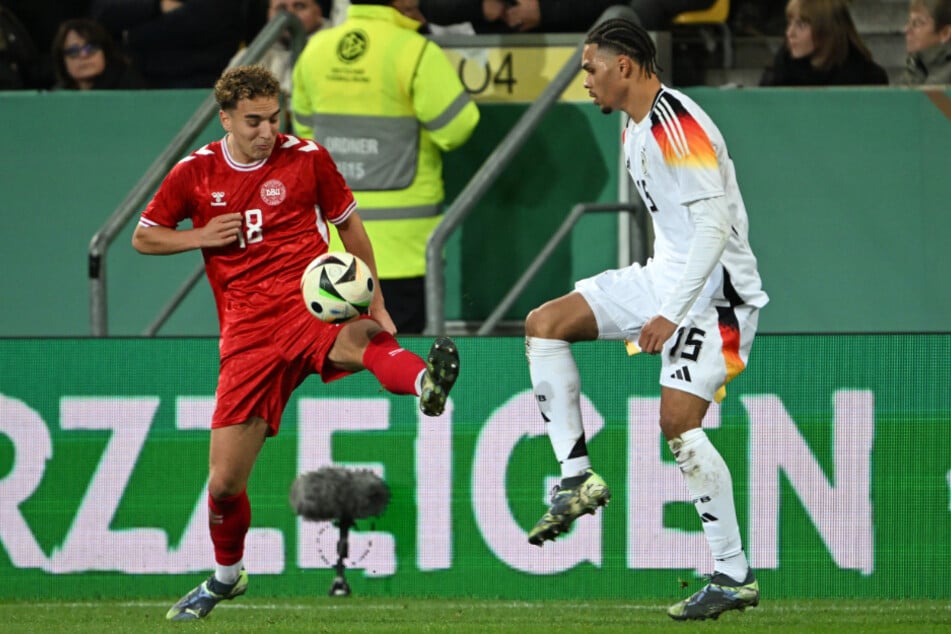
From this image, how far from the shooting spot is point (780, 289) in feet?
33.2

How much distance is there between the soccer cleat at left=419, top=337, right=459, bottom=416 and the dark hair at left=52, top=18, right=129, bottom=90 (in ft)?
16.8

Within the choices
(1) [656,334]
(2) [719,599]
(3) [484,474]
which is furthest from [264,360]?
(2) [719,599]

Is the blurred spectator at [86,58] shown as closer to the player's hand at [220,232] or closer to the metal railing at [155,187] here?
the metal railing at [155,187]

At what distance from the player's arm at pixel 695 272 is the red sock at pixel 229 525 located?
2073 millimetres

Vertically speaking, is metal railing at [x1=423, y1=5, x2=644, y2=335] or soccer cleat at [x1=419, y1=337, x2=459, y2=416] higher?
metal railing at [x1=423, y1=5, x2=644, y2=335]

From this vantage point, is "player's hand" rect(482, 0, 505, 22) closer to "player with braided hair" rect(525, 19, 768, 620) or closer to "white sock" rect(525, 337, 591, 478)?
"player with braided hair" rect(525, 19, 768, 620)

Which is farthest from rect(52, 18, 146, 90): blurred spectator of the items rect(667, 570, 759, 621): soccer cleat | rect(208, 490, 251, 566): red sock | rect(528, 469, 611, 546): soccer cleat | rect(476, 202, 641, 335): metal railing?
rect(667, 570, 759, 621): soccer cleat

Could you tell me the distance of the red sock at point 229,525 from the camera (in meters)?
7.80

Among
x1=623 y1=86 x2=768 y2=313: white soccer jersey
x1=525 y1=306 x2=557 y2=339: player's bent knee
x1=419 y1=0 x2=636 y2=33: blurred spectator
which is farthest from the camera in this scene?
x1=419 y1=0 x2=636 y2=33: blurred spectator

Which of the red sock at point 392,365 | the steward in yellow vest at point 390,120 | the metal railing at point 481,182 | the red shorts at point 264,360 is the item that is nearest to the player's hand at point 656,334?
the red sock at point 392,365

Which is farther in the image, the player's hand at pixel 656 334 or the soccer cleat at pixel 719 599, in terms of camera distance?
A: the soccer cleat at pixel 719 599

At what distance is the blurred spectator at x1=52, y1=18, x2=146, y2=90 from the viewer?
11.0 m

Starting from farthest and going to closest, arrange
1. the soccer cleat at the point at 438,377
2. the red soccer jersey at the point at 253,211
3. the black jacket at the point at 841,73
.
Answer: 1. the black jacket at the point at 841,73
2. the red soccer jersey at the point at 253,211
3. the soccer cleat at the point at 438,377

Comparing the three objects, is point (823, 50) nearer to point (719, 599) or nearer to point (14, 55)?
point (719, 599)
